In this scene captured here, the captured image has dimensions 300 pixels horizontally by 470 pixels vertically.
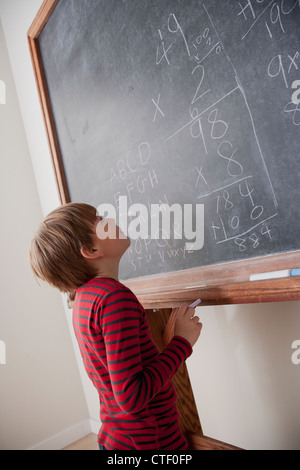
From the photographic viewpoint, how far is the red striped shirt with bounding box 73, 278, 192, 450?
2.89 feet

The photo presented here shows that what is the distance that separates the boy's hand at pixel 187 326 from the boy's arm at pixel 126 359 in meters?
0.13

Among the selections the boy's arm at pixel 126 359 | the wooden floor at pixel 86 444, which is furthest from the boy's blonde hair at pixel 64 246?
the wooden floor at pixel 86 444

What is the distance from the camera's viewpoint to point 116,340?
88 cm

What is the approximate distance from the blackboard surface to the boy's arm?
1.15ft

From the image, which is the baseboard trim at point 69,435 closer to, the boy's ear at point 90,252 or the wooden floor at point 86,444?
the wooden floor at point 86,444

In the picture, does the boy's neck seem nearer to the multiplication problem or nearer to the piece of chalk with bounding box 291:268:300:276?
the multiplication problem

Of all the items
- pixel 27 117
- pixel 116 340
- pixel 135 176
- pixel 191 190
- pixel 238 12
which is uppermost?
pixel 27 117

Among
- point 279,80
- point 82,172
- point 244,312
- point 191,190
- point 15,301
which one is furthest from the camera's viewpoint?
point 15,301

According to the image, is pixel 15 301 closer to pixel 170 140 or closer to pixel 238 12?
pixel 170 140

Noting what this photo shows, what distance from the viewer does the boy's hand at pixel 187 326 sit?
1056mm

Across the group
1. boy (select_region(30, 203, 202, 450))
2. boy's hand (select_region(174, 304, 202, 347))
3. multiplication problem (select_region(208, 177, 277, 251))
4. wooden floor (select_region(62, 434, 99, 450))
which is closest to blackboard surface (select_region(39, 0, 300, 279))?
multiplication problem (select_region(208, 177, 277, 251))

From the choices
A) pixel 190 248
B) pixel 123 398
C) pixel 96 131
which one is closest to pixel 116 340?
pixel 123 398

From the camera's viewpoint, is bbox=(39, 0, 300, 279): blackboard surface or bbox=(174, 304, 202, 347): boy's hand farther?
bbox=(174, 304, 202, 347): boy's hand

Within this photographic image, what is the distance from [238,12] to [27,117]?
5.88 feet
